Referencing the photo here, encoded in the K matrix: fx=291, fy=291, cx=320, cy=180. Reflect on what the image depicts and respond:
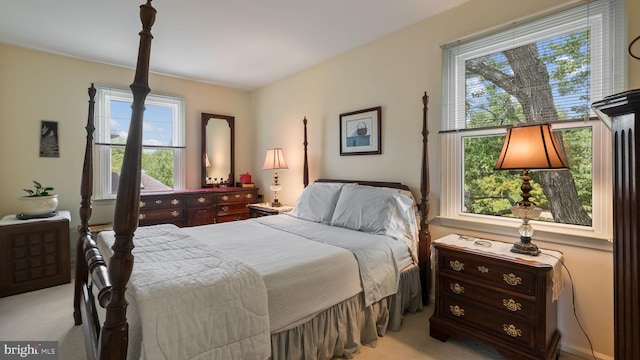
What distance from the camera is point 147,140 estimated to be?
13.3ft

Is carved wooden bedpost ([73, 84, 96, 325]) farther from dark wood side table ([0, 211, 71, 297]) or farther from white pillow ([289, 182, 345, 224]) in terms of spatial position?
→ white pillow ([289, 182, 345, 224])

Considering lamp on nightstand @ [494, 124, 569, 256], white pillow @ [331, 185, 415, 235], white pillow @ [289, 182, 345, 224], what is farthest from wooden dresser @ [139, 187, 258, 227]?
lamp on nightstand @ [494, 124, 569, 256]

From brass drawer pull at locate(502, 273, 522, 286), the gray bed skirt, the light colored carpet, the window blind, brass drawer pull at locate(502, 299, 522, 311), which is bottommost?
the light colored carpet

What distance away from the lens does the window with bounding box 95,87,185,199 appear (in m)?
3.67

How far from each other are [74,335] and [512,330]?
297 centimetres

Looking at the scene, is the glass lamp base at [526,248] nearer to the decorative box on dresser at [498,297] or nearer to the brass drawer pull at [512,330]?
the decorative box on dresser at [498,297]

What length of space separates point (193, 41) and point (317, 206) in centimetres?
218

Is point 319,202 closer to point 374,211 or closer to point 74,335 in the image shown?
point 374,211

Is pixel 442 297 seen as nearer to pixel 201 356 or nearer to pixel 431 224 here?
pixel 431 224

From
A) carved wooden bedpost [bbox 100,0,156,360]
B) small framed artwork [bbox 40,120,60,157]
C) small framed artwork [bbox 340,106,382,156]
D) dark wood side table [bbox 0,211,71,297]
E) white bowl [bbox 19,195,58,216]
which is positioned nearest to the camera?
carved wooden bedpost [bbox 100,0,156,360]

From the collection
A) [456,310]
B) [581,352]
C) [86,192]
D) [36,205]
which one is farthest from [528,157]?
[36,205]

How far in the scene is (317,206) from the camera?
3.04 metres

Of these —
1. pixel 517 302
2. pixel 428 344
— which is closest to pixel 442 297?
pixel 428 344

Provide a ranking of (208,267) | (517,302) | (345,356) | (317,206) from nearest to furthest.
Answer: (208,267), (517,302), (345,356), (317,206)
